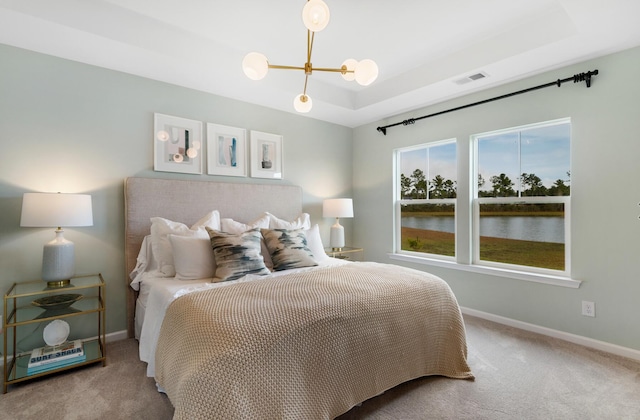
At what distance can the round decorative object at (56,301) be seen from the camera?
7.16ft

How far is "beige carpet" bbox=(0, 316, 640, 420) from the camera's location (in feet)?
5.70

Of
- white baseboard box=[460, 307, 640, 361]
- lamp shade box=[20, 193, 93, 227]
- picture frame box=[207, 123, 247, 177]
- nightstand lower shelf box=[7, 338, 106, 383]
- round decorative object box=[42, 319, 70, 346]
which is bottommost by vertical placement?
white baseboard box=[460, 307, 640, 361]

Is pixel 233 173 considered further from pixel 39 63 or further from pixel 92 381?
pixel 92 381

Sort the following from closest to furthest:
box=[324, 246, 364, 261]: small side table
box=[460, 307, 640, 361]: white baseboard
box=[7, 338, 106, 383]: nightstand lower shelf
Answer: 1. box=[7, 338, 106, 383]: nightstand lower shelf
2. box=[460, 307, 640, 361]: white baseboard
3. box=[324, 246, 364, 261]: small side table

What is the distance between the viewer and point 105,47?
2.35 m

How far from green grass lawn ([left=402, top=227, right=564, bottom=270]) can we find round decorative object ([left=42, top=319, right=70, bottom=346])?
3648mm

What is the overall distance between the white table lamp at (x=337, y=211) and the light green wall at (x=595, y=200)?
1665 millimetres

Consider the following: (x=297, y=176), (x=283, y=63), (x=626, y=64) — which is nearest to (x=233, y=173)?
(x=297, y=176)

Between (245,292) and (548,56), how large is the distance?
3.03 meters

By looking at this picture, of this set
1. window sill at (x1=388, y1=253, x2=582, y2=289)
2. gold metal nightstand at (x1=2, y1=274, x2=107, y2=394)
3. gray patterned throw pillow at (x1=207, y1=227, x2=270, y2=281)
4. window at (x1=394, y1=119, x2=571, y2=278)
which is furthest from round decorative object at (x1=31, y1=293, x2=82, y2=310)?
window at (x1=394, y1=119, x2=571, y2=278)

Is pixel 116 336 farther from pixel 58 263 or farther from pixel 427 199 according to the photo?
pixel 427 199

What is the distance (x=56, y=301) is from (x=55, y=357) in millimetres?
395

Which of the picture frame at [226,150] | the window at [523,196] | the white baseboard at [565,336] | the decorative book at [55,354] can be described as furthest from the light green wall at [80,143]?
the white baseboard at [565,336]

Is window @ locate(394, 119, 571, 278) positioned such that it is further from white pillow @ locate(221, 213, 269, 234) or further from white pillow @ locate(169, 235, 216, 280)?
white pillow @ locate(169, 235, 216, 280)
